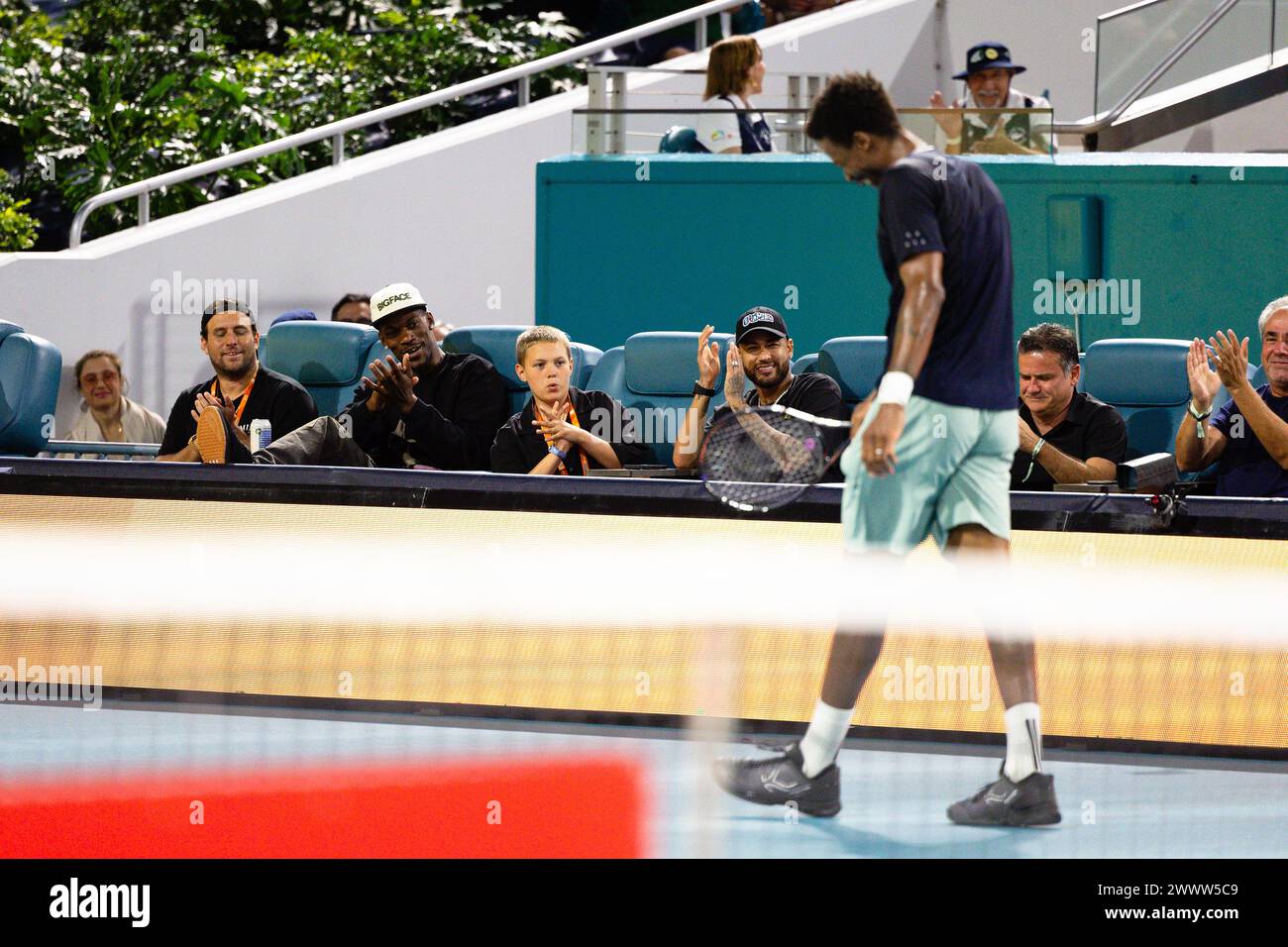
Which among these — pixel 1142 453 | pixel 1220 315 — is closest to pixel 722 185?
pixel 1220 315

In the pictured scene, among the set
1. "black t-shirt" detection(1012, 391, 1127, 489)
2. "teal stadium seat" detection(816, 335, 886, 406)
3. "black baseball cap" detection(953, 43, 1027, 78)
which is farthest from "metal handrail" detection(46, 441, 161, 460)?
"black baseball cap" detection(953, 43, 1027, 78)

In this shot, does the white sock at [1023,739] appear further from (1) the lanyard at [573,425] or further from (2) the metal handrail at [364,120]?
(2) the metal handrail at [364,120]

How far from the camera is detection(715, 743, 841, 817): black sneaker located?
14.6ft

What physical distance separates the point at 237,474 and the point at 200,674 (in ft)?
2.16

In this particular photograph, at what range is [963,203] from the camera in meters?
4.22

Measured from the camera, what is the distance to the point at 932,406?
429 cm

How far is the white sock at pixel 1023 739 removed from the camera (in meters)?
4.34

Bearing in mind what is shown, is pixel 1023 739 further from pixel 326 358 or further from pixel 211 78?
pixel 211 78

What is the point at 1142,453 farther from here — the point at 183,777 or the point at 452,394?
the point at 183,777

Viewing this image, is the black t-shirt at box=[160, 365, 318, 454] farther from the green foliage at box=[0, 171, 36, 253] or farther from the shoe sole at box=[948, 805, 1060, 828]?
the green foliage at box=[0, 171, 36, 253]

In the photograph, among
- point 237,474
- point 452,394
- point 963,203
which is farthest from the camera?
point 452,394

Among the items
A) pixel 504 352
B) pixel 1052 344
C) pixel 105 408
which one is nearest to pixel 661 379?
pixel 504 352

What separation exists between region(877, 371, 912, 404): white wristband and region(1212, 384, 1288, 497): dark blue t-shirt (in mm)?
2184
